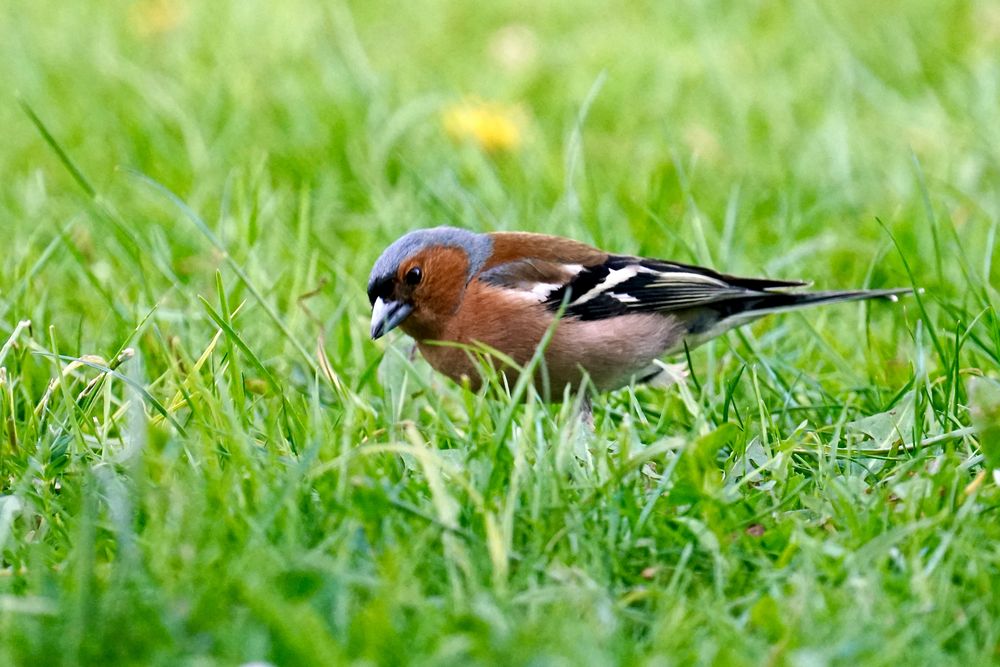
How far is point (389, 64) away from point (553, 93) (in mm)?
1053

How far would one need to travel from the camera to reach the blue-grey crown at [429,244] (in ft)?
14.1

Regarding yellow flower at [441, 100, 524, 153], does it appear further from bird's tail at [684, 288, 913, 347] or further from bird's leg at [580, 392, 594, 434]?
bird's leg at [580, 392, 594, 434]

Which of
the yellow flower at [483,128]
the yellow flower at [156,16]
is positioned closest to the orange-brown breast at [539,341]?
the yellow flower at [483,128]

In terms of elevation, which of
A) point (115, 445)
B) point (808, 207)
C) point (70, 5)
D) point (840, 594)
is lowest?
point (808, 207)

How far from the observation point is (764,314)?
14.8 feet

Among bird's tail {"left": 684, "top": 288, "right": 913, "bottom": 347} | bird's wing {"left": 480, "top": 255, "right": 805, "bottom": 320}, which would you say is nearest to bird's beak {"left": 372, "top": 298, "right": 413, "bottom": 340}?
bird's wing {"left": 480, "top": 255, "right": 805, "bottom": 320}

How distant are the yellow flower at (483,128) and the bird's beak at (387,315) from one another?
225 centimetres

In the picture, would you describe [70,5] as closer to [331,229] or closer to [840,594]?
[331,229]

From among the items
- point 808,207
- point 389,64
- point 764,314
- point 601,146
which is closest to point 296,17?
point 389,64

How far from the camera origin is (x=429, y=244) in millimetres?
4422

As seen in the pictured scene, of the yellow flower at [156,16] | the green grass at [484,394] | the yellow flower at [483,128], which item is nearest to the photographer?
the green grass at [484,394]

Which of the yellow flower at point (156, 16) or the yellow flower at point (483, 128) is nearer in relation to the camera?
the yellow flower at point (483, 128)

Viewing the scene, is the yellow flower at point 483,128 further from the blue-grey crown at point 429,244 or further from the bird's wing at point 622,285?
the bird's wing at point 622,285

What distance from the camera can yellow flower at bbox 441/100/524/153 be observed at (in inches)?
257
